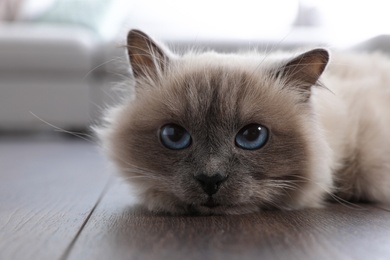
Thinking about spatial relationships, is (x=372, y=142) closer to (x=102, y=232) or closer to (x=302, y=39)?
(x=102, y=232)

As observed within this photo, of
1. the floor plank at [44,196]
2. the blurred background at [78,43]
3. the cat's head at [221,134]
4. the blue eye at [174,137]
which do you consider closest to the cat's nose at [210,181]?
the cat's head at [221,134]

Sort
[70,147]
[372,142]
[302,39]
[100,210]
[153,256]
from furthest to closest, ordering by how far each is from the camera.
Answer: [302,39] → [70,147] → [372,142] → [100,210] → [153,256]

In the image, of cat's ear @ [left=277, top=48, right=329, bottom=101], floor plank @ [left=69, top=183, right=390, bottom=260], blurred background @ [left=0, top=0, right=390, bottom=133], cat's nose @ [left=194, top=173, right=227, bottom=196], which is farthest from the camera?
blurred background @ [left=0, top=0, right=390, bottom=133]

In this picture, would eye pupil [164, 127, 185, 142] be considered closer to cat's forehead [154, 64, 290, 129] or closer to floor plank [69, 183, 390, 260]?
cat's forehead [154, 64, 290, 129]

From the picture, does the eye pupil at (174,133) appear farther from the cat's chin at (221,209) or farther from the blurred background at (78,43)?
the blurred background at (78,43)

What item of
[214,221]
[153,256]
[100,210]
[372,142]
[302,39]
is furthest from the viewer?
[302,39]

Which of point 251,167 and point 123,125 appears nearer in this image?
point 251,167

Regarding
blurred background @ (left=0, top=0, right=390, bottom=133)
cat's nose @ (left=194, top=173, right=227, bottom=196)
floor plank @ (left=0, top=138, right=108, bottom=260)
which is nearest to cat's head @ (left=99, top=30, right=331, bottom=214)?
cat's nose @ (left=194, top=173, right=227, bottom=196)

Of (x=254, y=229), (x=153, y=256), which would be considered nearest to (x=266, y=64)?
(x=254, y=229)

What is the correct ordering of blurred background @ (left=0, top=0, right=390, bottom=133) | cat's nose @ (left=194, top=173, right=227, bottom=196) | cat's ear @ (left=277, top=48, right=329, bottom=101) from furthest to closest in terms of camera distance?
blurred background @ (left=0, top=0, right=390, bottom=133) → cat's ear @ (left=277, top=48, right=329, bottom=101) → cat's nose @ (left=194, top=173, right=227, bottom=196)
